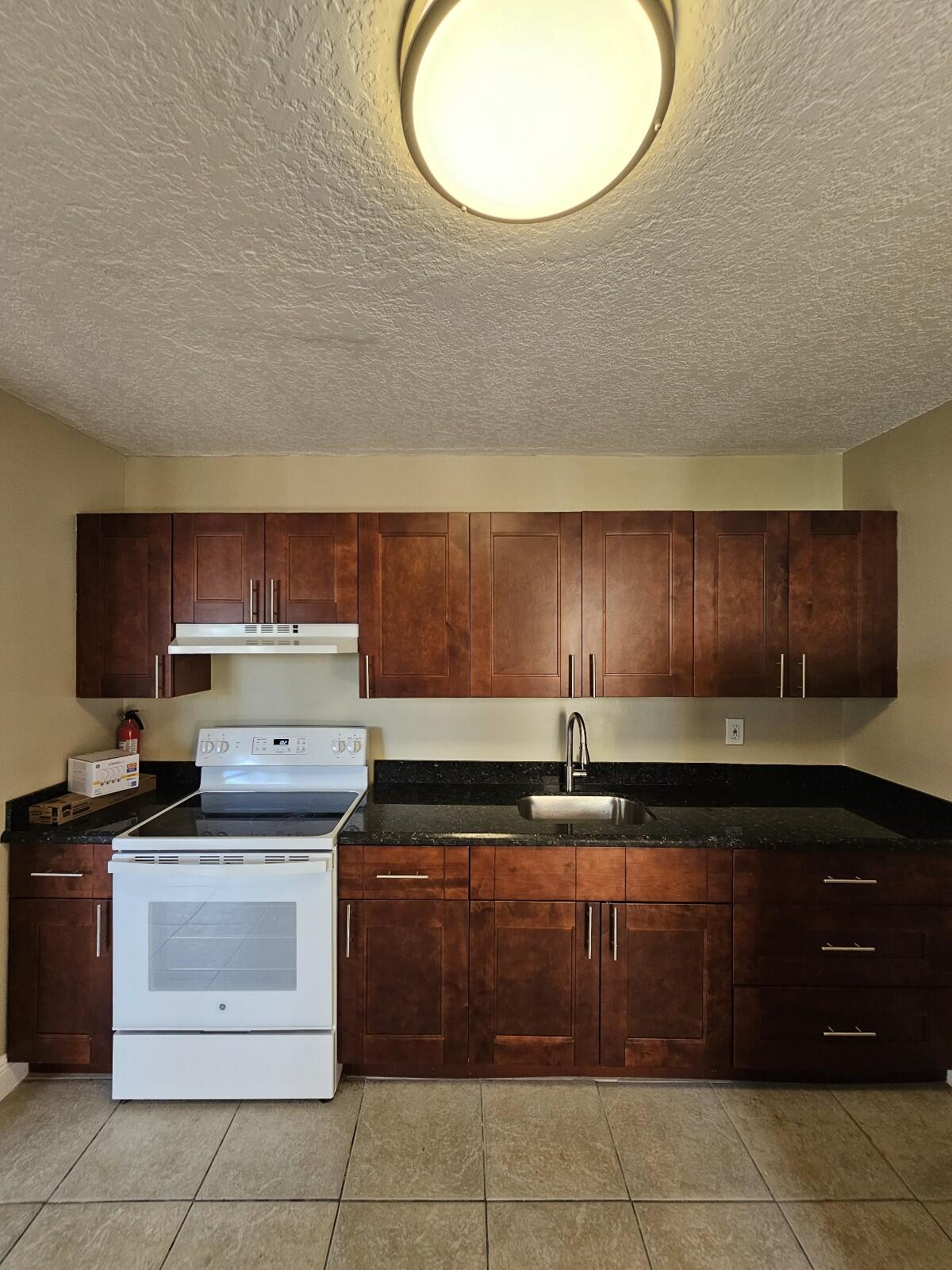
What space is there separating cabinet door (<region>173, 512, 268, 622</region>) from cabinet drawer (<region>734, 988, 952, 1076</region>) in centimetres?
240

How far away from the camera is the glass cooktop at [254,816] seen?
2.29 meters

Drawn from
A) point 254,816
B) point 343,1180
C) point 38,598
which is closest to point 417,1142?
point 343,1180

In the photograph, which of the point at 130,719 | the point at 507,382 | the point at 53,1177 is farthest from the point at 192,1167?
the point at 507,382

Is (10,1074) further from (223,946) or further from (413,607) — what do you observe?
(413,607)

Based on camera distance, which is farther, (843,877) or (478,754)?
(478,754)

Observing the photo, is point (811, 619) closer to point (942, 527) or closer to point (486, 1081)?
point (942, 527)

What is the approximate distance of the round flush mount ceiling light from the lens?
2.68 feet

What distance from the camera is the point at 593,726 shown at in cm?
294

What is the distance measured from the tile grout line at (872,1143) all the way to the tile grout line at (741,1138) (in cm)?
36

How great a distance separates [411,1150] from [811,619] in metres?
2.38

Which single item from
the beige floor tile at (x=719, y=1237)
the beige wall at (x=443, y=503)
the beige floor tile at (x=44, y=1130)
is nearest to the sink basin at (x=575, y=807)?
the beige wall at (x=443, y=503)

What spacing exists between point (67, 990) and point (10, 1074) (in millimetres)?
337

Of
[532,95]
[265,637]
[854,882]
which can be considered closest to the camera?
[532,95]

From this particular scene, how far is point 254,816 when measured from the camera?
2482 mm
